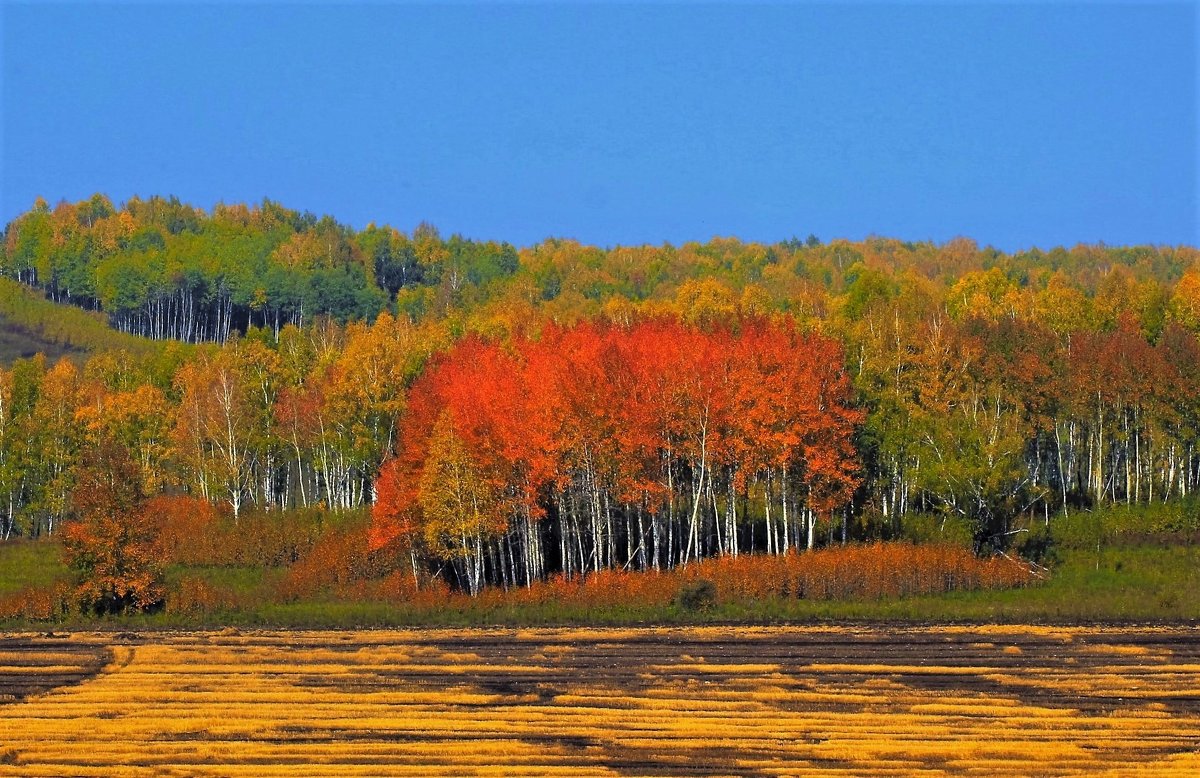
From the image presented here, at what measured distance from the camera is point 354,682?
155 feet

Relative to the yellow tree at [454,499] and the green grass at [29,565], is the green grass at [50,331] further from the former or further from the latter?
the yellow tree at [454,499]

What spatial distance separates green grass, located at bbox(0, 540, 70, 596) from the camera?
238ft

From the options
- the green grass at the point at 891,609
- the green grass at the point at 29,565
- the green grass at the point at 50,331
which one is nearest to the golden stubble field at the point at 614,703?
the green grass at the point at 891,609

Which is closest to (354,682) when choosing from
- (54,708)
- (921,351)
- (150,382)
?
(54,708)

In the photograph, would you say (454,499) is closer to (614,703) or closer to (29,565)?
(614,703)

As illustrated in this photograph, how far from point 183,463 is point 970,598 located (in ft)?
166

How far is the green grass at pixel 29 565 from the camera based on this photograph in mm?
72562

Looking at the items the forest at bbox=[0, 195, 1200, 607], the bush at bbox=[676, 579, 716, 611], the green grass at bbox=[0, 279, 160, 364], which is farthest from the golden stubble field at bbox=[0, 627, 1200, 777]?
the green grass at bbox=[0, 279, 160, 364]

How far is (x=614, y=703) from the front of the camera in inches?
1699

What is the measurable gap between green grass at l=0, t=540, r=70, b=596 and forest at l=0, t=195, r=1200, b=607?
558cm

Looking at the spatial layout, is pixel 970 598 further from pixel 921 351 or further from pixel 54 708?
pixel 54 708

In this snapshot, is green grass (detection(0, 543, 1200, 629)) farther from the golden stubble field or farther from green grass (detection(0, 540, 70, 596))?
green grass (detection(0, 540, 70, 596))

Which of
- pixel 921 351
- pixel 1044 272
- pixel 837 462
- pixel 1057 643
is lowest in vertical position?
pixel 1057 643

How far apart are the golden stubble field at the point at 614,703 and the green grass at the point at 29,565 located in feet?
57.3
